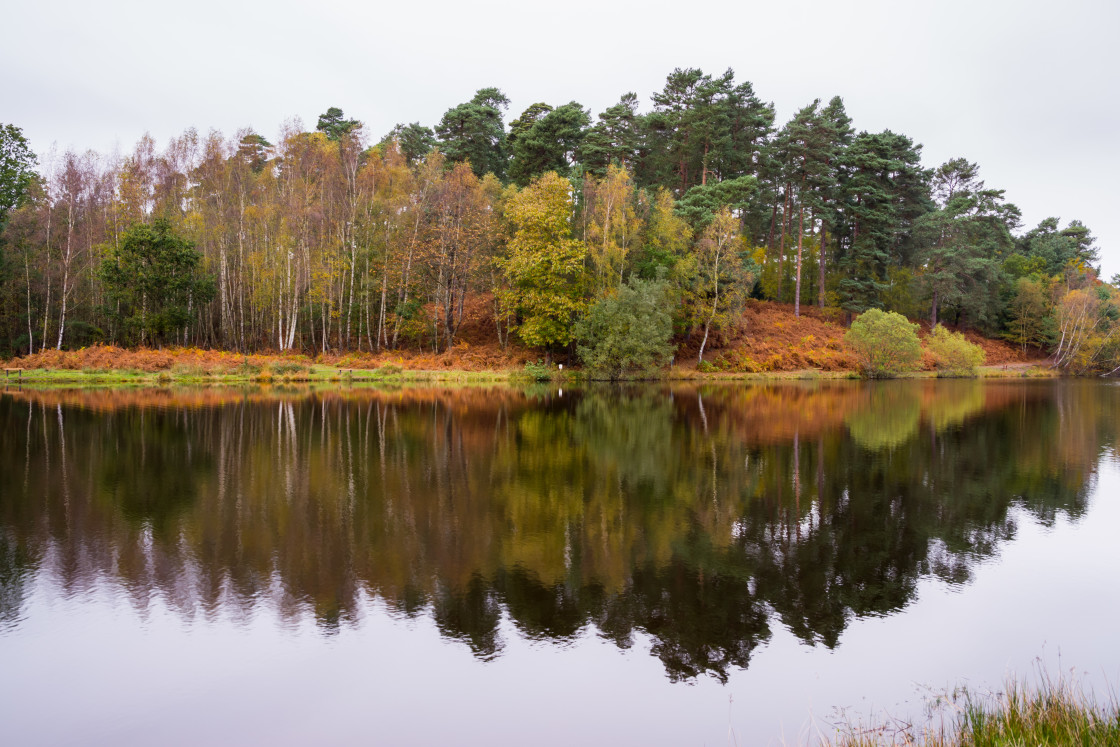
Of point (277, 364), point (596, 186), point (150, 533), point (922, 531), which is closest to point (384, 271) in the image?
point (277, 364)

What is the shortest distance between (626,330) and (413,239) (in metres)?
18.0

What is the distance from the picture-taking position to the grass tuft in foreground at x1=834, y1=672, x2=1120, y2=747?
14.2 feet

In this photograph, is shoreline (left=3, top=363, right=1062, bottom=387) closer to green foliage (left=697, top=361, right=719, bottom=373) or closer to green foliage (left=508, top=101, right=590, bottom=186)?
green foliage (left=697, top=361, right=719, bottom=373)

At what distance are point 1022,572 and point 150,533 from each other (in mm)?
13495

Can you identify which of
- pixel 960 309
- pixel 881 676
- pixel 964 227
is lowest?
pixel 881 676

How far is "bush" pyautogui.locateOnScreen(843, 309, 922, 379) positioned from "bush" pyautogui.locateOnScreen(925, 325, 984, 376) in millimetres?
5557

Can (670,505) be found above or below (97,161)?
below

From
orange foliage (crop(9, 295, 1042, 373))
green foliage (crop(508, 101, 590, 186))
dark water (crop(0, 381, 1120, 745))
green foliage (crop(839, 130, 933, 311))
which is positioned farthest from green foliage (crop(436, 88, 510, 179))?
dark water (crop(0, 381, 1120, 745))

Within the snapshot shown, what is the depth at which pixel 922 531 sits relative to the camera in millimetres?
10883

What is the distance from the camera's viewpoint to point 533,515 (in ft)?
37.6

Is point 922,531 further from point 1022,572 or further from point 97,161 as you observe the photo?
point 97,161

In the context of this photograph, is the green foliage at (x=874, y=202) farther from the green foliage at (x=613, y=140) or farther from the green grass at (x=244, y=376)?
the green grass at (x=244, y=376)

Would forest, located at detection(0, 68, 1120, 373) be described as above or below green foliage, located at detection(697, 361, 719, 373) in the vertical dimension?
above

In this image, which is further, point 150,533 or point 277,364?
point 277,364
